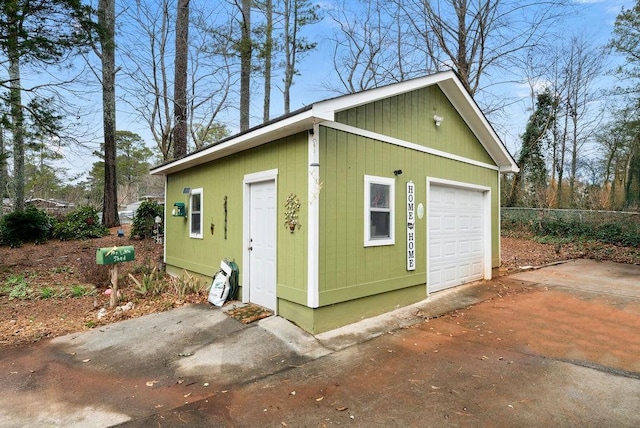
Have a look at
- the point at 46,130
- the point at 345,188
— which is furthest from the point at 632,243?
the point at 46,130

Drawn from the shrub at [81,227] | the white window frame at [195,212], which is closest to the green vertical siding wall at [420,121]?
the white window frame at [195,212]

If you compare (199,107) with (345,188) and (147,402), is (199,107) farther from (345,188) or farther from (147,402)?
(147,402)

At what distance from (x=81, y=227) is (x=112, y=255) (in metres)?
9.19

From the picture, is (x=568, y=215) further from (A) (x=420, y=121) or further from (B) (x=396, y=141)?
(B) (x=396, y=141)

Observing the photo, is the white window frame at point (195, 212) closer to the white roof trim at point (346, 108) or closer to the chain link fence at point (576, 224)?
the white roof trim at point (346, 108)

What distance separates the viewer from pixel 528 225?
14.7 m

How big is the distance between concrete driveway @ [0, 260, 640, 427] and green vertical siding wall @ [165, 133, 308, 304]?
90 cm

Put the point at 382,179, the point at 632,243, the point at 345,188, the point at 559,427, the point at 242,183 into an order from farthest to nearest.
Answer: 1. the point at 632,243
2. the point at 242,183
3. the point at 382,179
4. the point at 345,188
5. the point at 559,427

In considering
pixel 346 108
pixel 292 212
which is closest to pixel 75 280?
pixel 292 212

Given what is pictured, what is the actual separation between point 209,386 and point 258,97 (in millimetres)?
13690

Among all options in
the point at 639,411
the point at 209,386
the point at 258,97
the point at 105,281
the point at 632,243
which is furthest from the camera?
the point at 258,97

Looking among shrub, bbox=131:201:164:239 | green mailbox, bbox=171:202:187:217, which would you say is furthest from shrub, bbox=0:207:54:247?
green mailbox, bbox=171:202:187:217

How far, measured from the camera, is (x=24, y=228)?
11.7 metres

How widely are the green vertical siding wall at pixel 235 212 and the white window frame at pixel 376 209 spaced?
1.02 m
